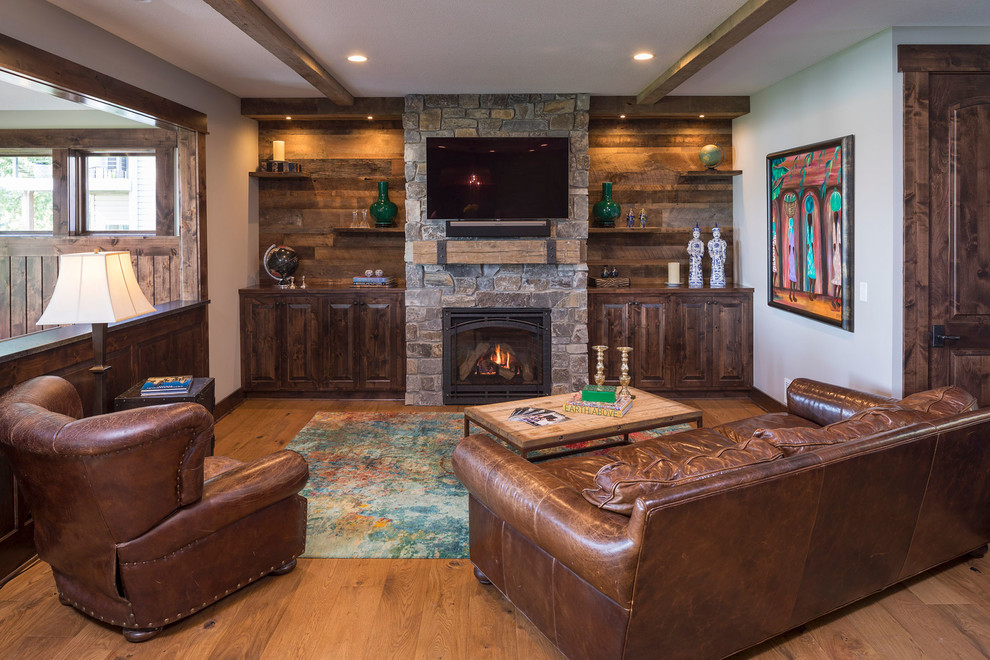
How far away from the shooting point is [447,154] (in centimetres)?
568

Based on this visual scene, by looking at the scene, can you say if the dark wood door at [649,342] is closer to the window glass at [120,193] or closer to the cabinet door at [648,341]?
the cabinet door at [648,341]

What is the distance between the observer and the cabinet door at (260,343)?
5.91 meters

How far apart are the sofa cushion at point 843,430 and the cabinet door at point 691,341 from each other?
3.47 m

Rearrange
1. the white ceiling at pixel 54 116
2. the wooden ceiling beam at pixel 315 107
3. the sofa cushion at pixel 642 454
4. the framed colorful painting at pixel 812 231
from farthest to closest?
the wooden ceiling beam at pixel 315 107 → the white ceiling at pixel 54 116 → the framed colorful painting at pixel 812 231 → the sofa cushion at pixel 642 454

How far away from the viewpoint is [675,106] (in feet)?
19.3

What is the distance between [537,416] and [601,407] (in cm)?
35

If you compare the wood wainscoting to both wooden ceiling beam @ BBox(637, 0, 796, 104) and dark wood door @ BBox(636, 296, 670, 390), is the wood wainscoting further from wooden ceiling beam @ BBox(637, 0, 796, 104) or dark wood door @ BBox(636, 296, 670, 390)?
wooden ceiling beam @ BBox(637, 0, 796, 104)

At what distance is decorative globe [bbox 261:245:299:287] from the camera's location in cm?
611

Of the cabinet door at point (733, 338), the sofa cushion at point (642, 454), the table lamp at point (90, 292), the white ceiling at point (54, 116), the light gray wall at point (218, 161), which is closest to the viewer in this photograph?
the sofa cushion at point (642, 454)

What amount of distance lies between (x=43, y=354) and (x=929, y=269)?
452cm

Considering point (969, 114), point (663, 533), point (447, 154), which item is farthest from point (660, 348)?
point (663, 533)

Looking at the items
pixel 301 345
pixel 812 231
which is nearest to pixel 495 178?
pixel 301 345

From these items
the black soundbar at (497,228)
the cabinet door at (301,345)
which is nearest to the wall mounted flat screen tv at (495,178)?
the black soundbar at (497,228)

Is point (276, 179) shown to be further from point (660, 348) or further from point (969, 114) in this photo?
point (969, 114)
